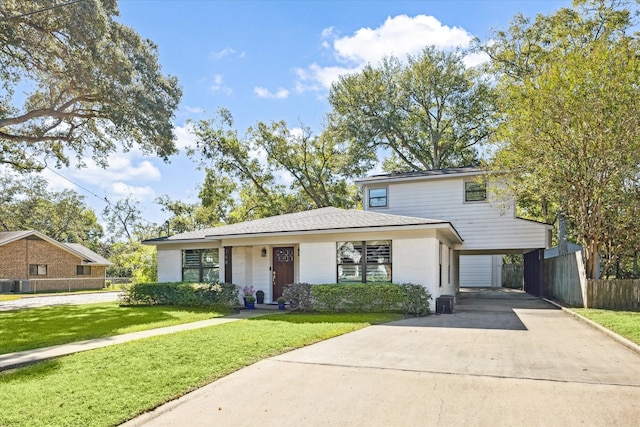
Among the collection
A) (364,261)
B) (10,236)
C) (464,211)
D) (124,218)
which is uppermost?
(124,218)

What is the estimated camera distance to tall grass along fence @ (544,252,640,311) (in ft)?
40.8

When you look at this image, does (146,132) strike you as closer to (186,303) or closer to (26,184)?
(186,303)

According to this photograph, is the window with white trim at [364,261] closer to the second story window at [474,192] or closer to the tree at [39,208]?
the second story window at [474,192]

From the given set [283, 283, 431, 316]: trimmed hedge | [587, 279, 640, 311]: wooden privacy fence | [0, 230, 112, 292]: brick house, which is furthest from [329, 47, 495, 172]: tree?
[0, 230, 112, 292]: brick house

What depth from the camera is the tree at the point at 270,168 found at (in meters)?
30.4

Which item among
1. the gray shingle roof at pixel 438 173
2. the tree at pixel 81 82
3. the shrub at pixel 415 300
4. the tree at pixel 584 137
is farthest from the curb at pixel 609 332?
the tree at pixel 81 82

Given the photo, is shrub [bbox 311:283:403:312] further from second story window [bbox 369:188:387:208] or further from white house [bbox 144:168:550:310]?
second story window [bbox 369:188:387:208]

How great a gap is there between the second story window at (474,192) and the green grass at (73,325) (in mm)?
11090

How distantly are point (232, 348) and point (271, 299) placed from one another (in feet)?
28.8

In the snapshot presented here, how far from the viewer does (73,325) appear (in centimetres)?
1087

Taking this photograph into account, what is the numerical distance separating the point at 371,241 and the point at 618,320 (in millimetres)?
6584

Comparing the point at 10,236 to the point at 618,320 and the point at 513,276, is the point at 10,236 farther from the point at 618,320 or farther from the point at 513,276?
the point at 513,276

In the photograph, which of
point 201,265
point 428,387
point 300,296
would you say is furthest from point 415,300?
point 201,265

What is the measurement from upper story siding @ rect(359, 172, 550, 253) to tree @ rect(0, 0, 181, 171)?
10.2m
